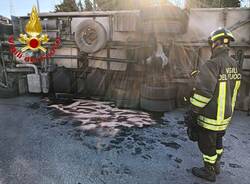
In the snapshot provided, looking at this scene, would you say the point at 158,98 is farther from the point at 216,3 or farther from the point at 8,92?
the point at 216,3

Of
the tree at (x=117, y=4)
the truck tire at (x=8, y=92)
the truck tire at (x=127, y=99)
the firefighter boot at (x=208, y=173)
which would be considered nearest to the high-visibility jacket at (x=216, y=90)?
the firefighter boot at (x=208, y=173)

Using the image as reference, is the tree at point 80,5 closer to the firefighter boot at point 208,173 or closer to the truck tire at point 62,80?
the truck tire at point 62,80

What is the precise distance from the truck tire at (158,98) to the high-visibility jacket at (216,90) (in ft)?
8.18

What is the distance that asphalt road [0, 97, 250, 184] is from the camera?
256 cm

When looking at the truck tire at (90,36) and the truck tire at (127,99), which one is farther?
the truck tire at (90,36)

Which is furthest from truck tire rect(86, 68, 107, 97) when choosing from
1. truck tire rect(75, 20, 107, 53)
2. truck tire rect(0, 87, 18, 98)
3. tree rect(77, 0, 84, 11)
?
tree rect(77, 0, 84, 11)

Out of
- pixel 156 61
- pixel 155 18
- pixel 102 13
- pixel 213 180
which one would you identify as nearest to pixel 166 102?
pixel 156 61

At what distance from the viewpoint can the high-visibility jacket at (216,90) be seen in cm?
217

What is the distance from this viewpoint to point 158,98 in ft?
15.9

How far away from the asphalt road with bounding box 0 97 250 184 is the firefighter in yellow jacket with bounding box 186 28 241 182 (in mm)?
609

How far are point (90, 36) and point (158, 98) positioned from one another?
269 centimetres

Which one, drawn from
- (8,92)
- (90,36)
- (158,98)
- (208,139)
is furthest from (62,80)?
(208,139)

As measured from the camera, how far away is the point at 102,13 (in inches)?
226

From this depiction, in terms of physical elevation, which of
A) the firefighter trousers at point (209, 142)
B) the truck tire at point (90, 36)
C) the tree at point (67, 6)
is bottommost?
the firefighter trousers at point (209, 142)
